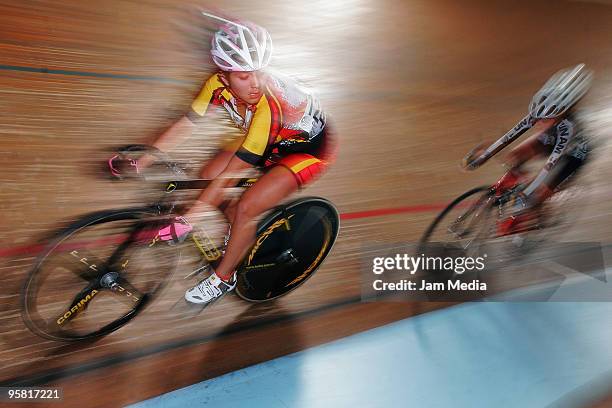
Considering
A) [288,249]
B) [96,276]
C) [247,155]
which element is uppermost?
[247,155]

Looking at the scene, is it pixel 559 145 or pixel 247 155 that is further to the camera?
pixel 559 145

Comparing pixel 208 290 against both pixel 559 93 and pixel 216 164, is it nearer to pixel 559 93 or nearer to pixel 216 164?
pixel 216 164

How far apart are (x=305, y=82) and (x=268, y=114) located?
218mm

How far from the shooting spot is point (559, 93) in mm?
2104

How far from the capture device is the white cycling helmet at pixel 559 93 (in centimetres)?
209

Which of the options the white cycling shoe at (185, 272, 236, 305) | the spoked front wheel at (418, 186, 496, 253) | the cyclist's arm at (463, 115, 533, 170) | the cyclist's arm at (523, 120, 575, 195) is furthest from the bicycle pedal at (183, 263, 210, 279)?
the cyclist's arm at (523, 120, 575, 195)

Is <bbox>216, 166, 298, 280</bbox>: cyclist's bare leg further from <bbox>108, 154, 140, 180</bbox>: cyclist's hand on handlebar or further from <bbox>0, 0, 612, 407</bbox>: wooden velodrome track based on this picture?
<bbox>108, 154, 140, 180</bbox>: cyclist's hand on handlebar

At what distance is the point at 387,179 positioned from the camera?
203 centimetres

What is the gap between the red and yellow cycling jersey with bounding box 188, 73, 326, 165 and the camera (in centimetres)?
174

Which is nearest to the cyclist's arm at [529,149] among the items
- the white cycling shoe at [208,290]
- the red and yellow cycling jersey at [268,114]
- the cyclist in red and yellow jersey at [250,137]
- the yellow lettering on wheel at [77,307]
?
the cyclist in red and yellow jersey at [250,137]

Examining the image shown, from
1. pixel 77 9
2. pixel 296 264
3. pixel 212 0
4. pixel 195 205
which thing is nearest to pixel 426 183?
pixel 296 264

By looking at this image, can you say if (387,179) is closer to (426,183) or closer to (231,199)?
(426,183)

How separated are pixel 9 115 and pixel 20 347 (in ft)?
2.85
